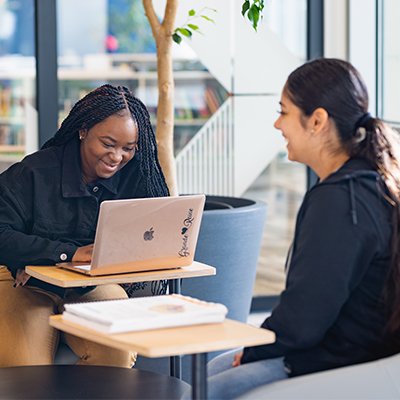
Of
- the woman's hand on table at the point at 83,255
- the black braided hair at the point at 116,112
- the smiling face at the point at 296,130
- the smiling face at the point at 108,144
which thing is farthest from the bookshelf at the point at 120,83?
the smiling face at the point at 296,130

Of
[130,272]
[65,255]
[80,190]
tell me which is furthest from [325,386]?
[80,190]

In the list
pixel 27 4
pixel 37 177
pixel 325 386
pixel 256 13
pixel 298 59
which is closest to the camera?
pixel 325 386

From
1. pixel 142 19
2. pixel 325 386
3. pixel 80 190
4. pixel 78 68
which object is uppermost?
pixel 142 19

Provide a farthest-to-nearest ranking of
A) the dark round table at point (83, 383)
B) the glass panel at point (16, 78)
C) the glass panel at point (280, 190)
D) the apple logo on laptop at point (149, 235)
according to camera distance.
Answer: the glass panel at point (280, 190)
the glass panel at point (16, 78)
the apple logo on laptop at point (149, 235)
the dark round table at point (83, 383)

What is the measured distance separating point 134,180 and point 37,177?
36cm

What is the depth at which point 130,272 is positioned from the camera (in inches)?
68.1

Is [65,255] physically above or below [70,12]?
below

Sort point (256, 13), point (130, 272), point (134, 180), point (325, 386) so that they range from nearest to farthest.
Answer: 1. point (325, 386)
2. point (130, 272)
3. point (134, 180)
4. point (256, 13)

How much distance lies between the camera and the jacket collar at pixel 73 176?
6.53ft

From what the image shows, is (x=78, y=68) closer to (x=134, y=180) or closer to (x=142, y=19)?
(x=142, y=19)

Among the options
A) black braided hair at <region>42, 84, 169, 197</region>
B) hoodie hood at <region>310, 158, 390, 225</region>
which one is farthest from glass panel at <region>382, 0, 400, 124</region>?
hoodie hood at <region>310, 158, 390, 225</region>

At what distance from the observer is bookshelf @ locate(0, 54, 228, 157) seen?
317 cm

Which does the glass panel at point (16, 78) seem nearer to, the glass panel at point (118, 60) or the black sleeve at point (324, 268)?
the glass panel at point (118, 60)

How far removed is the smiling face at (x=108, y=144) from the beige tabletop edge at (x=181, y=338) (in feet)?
2.95
